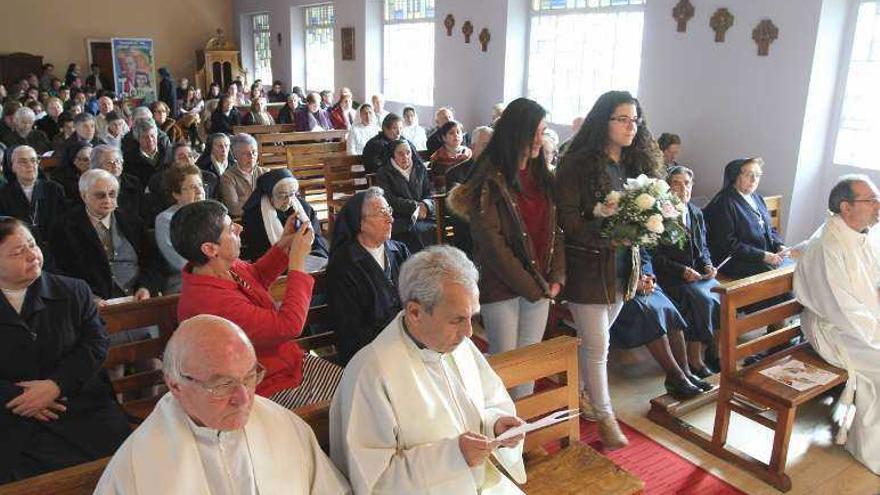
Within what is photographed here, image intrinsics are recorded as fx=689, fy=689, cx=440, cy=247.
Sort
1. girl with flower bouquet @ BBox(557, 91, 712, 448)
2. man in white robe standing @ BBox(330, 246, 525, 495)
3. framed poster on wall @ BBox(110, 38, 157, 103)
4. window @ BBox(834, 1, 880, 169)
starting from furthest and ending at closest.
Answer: framed poster on wall @ BBox(110, 38, 157, 103), window @ BBox(834, 1, 880, 169), girl with flower bouquet @ BBox(557, 91, 712, 448), man in white robe standing @ BBox(330, 246, 525, 495)

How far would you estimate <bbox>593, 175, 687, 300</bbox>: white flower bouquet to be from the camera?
3.08m

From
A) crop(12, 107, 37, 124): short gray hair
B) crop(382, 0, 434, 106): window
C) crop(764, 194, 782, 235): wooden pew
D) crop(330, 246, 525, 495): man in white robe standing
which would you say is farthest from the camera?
crop(382, 0, 434, 106): window

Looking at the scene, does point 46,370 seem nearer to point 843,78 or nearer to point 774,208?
point 774,208

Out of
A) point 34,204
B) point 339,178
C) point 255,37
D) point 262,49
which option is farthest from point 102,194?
point 255,37

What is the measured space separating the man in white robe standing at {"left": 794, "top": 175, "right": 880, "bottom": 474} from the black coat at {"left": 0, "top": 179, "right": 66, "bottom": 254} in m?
4.75

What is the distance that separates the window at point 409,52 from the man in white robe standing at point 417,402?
31.7 feet

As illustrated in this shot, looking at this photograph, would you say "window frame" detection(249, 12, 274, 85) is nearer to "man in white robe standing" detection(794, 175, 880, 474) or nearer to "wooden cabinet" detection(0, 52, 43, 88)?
"wooden cabinet" detection(0, 52, 43, 88)

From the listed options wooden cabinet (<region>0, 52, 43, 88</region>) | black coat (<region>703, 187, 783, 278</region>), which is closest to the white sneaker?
black coat (<region>703, 187, 783, 278</region>)

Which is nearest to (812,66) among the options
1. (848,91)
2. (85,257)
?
(848,91)

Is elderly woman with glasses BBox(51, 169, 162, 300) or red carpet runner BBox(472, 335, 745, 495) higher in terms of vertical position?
elderly woman with glasses BBox(51, 169, 162, 300)

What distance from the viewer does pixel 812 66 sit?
573 cm

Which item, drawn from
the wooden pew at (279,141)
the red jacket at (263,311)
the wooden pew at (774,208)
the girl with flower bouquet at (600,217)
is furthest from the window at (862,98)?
the wooden pew at (279,141)

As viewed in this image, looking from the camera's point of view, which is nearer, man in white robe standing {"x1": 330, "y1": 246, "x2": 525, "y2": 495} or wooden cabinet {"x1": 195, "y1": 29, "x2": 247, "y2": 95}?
man in white robe standing {"x1": 330, "y1": 246, "x2": 525, "y2": 495}

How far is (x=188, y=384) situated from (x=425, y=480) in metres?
0.71
